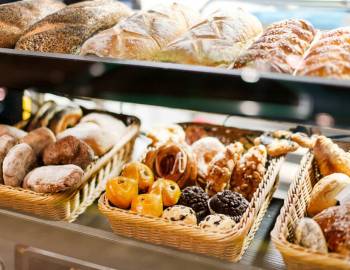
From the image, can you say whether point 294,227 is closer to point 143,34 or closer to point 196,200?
point 196,200

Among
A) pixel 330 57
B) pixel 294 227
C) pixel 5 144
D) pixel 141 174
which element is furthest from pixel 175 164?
pixel 330 57

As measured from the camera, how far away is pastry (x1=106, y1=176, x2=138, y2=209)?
1.53 meters

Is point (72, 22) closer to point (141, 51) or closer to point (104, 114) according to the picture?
point (141, 51)

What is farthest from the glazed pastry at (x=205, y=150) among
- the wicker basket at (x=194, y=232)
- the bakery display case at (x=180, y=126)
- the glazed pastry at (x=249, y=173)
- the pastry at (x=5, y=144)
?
the pastry at (x=5, y=144)

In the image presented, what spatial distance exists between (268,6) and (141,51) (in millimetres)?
469

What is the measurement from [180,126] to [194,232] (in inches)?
26.2

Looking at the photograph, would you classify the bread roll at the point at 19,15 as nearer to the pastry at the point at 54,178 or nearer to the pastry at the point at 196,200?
the pastry at the point at 54,178

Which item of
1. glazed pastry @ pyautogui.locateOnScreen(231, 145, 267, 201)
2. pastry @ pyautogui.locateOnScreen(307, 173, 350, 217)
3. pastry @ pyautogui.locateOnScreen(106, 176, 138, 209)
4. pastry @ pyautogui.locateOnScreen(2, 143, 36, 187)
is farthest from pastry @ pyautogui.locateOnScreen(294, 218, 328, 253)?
pastry @ pyautogui.locateOnScreen(2, 143, 36, 187)

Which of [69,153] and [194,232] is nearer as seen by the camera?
[194,232]

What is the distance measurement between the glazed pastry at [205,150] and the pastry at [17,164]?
1.74ft

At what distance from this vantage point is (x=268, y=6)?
1557 millimetres

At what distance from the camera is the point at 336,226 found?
1301 millimetres

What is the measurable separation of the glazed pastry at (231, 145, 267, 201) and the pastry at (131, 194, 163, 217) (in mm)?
250

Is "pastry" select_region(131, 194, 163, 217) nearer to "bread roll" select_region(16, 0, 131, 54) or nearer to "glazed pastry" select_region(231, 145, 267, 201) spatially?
"glazed pastry" select_region(231, 145, 267, 201)
